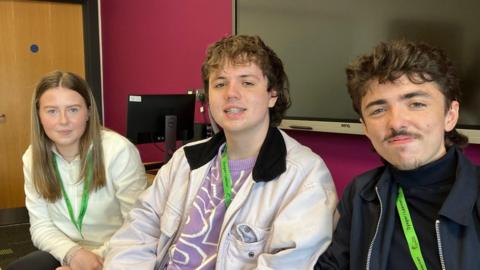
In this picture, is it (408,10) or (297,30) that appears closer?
(408,10)

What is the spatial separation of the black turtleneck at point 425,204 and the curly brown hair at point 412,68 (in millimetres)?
126

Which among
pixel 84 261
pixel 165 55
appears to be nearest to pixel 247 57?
pixel 84 261

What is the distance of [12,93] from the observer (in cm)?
474

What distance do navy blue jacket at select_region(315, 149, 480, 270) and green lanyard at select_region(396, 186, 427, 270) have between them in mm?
18

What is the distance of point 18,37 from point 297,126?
362 centimetres

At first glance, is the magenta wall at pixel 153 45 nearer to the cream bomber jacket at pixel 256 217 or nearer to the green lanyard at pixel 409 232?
the cream bomber jacket at pixel 256 217

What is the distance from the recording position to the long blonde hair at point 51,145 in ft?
6.35

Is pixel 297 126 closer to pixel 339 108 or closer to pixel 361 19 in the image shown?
pixel 339 108

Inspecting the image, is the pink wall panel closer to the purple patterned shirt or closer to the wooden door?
the wooden door

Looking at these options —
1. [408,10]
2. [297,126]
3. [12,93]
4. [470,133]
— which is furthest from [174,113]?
[12,93]

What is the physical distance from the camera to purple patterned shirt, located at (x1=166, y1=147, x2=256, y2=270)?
4.78 feet

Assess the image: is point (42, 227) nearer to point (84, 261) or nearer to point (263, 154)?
point (84, 261)

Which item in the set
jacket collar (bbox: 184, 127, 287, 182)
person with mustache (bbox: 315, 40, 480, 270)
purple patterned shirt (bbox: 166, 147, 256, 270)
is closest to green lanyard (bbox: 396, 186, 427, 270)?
person with mustache (bbox: 315, 40, 480, 270)

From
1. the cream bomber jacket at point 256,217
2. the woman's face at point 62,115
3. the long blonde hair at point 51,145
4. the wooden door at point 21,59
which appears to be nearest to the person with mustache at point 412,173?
the cream bomber jacket at point 256,217
